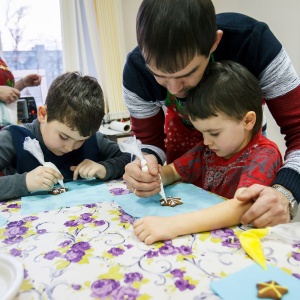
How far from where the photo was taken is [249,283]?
50 centimetres

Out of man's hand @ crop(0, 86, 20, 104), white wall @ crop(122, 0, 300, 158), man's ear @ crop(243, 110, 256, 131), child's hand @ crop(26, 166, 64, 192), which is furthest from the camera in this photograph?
white wall @ crop(122, 0, 300, 158)

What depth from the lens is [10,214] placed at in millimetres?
862

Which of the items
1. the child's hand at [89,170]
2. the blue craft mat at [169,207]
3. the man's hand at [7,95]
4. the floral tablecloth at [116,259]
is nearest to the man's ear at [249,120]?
the blue craft mat at [169,207]

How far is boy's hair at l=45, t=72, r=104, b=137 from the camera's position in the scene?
110 cm

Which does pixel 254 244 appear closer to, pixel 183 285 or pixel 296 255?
pixel 296 255

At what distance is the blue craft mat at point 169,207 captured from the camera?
0.82 meters

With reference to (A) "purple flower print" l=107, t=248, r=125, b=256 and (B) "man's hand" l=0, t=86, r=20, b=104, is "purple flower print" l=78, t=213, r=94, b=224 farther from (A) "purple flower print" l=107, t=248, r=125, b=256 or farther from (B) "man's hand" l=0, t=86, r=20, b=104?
(B) "man's hand" l=0, t=86, r=20, b=104

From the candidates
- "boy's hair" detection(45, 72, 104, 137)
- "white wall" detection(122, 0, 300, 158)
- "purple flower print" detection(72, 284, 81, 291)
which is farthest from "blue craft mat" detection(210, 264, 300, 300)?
"white wall" detection(122, 0, 300, 158)

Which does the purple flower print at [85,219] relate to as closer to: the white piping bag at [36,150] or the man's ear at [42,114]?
the white piping bag at [36,150]

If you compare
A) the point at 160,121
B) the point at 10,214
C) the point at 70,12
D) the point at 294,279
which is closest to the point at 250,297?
the point at 294,279

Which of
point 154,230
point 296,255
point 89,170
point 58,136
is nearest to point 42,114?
point 58,136

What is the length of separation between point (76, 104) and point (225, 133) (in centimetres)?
54

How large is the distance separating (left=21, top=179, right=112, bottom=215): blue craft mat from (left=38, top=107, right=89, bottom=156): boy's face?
16 cm

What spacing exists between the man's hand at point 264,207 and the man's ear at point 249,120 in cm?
23
